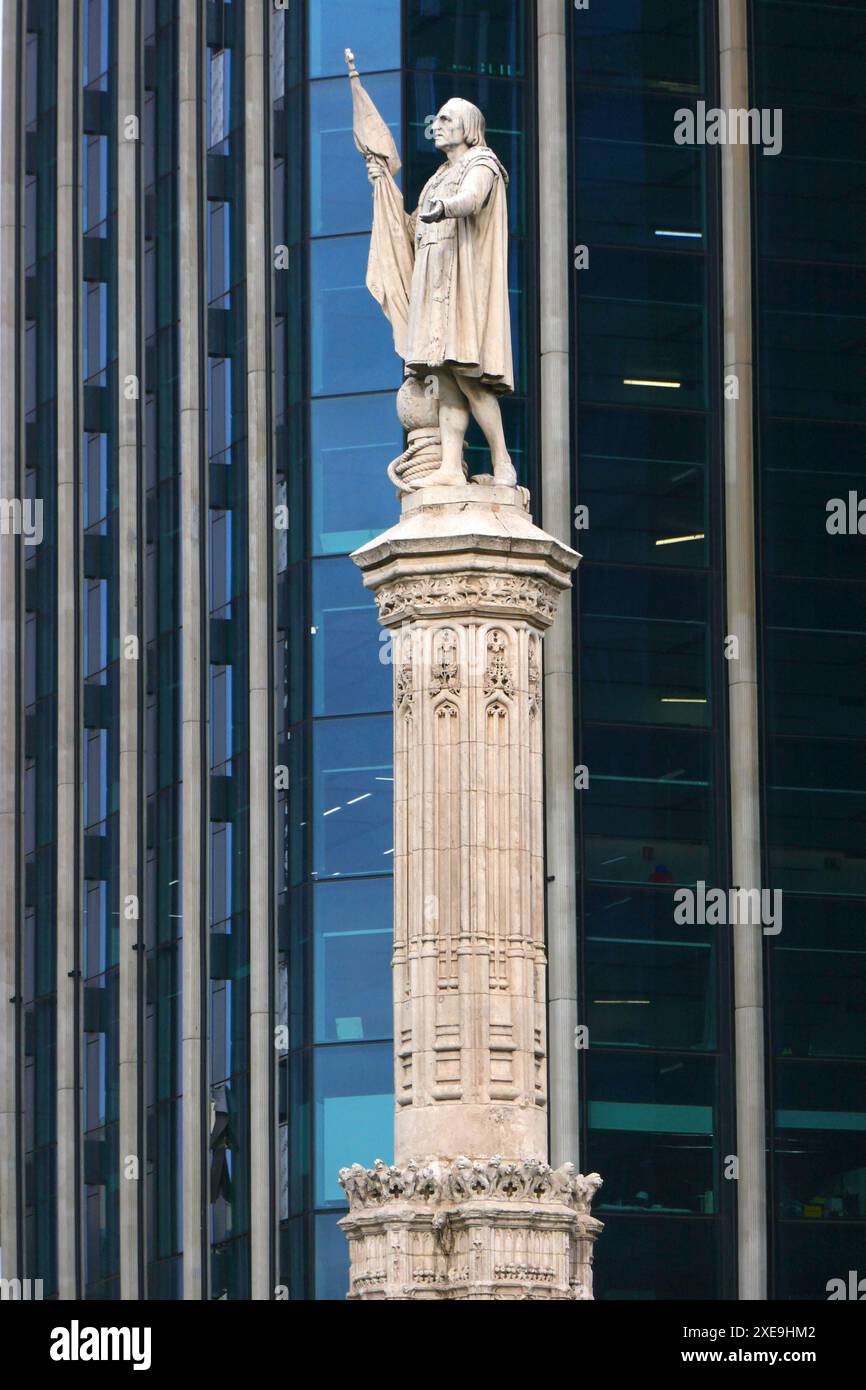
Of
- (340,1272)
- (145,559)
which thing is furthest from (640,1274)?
(145,559)

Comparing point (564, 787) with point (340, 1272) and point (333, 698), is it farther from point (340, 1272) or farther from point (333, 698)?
point (340, 1272)

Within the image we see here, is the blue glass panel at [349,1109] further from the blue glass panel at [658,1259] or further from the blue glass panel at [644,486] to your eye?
the blue glass panel at [644,486]

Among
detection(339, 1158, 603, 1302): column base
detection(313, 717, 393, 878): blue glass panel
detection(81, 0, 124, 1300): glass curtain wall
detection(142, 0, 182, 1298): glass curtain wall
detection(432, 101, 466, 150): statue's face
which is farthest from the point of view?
detection(81, 0, 124, 1300): glass curtain wall

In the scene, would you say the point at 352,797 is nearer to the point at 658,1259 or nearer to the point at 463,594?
the point at 658,1259

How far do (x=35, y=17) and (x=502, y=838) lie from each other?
50016 mm

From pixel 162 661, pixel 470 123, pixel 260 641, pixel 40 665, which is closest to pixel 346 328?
pixel 260 641

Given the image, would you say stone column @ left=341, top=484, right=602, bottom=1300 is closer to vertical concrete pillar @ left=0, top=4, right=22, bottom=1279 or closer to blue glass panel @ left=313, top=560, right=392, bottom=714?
blue glass panel @ left=313, top=560, right=392, bottom=714

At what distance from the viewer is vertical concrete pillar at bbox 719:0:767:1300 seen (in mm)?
54719

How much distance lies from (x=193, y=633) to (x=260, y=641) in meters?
4.02

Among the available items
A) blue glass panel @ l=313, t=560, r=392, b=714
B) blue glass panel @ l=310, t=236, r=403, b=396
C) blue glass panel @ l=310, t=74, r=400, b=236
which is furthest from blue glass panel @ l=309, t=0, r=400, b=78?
blue glass panel @ l=313, t=560, r=392, b=714

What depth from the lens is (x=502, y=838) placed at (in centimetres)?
2723

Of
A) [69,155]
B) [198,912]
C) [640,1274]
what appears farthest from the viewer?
[69,155]

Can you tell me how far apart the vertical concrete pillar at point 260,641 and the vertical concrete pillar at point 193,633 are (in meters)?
2.89

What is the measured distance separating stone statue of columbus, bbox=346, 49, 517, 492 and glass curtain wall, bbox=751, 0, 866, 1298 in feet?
91.6
